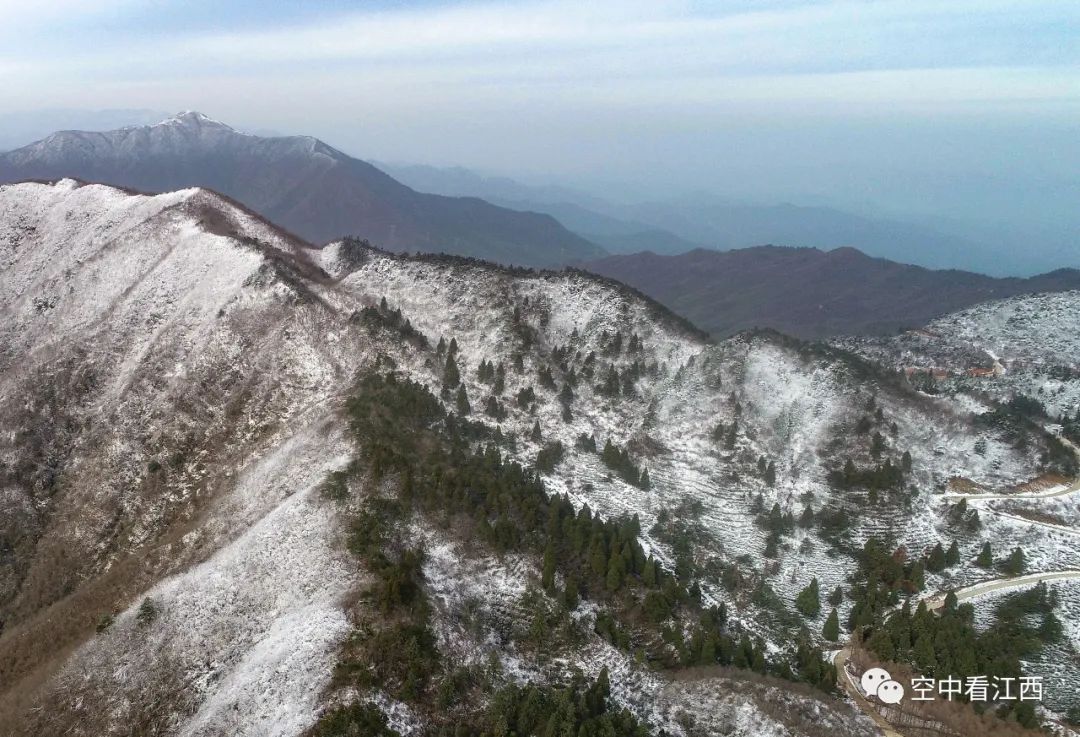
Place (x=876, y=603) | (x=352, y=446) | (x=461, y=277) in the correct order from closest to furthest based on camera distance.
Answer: (x=876, y=603) → (x=352, y=446) → (x=461, y=277)

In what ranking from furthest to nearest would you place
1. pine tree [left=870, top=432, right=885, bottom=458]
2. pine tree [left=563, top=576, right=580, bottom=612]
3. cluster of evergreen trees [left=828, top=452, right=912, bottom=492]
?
1. pine tree [left=870, top=432, right=885, bottom=458]
2. cluster of evergreen trees [left=828, top=452, right=912, bottom=492]
3. pine tree [left=563, top=576, right=580, bottom=612]

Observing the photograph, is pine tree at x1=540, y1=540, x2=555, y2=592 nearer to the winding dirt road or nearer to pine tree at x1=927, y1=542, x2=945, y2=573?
the winding dirt road

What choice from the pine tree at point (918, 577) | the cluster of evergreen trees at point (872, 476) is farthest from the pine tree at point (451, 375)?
the pine tree at point (918, 577)

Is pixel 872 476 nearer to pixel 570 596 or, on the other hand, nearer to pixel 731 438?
pixel 731 438

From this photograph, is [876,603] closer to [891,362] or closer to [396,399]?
[396,399]

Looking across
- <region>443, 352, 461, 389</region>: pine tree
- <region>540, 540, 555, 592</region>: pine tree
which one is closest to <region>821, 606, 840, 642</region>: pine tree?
<region>540, 540, 555, 592</region>: pine tree

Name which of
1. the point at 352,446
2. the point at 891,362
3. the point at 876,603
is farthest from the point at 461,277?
the point at 891,362

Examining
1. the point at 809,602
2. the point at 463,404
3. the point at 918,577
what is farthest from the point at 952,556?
the point at 463,404
